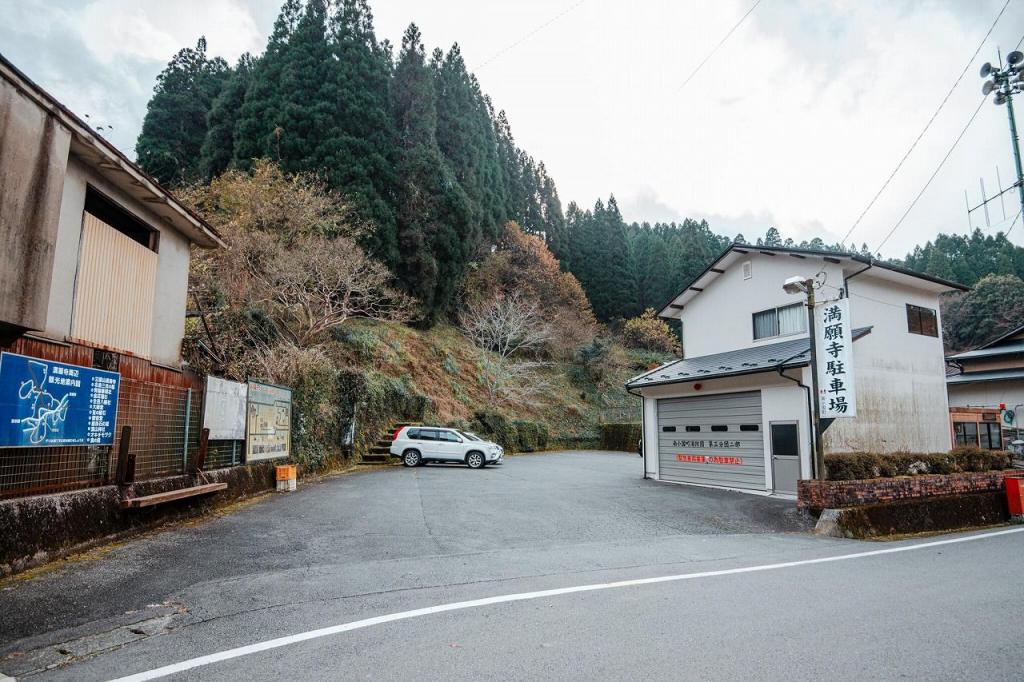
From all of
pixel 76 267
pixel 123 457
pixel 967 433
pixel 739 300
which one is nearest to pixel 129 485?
pixel 123 457

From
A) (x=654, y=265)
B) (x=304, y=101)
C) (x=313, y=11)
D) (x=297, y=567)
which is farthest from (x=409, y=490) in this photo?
(x=654, y=265)

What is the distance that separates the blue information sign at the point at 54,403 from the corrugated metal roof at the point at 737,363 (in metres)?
12.7

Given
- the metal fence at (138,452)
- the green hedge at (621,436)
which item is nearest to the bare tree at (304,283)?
the metal fence at (138,452)

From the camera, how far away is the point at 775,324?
16.4m

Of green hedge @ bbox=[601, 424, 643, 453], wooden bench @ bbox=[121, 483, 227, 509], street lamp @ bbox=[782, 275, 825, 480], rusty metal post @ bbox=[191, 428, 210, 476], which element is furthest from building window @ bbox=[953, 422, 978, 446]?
rusty metal post @ bbox=[191, 428, 210, 476]

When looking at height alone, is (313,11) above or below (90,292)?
above

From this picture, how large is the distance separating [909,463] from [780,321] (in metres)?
5.02

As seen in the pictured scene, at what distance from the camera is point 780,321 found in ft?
53.4

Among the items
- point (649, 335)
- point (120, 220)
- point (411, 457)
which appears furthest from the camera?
point (649, 335)

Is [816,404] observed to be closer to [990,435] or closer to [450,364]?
[990,435]

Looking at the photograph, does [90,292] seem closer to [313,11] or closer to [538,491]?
[538,491]

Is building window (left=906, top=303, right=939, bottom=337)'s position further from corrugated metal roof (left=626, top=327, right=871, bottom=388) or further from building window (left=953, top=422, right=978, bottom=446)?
building window (left=953, top=422, right=978, bottom=446)

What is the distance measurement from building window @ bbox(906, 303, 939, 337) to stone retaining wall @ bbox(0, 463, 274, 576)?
18.1 m

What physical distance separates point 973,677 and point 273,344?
17.6m
